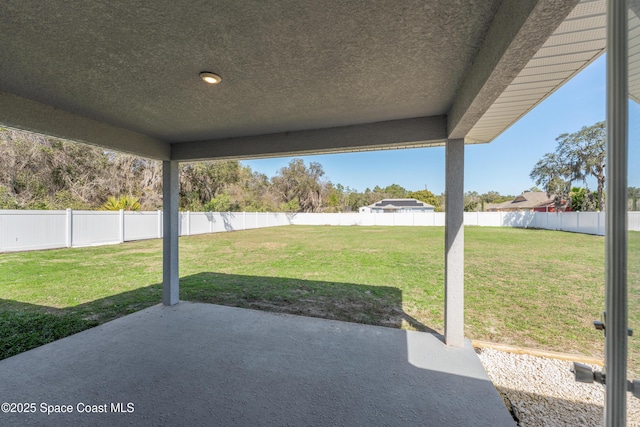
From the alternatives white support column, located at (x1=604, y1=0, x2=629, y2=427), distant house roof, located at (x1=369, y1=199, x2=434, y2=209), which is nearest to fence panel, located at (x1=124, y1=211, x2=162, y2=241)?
white support column, located at (x1=604, y1=0, x2=629, y2=427)

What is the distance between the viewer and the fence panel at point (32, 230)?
7.66 meters

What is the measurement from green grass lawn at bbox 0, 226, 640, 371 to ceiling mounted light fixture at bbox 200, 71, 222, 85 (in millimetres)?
2355

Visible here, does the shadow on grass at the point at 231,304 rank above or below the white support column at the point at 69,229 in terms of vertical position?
below

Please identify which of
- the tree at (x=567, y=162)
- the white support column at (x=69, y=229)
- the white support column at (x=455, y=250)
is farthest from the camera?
the tree at (x=567, y=162)

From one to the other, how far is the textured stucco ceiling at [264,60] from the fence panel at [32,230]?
740cm

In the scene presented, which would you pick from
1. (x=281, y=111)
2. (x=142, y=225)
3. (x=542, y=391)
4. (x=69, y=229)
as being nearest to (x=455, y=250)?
(x=542, y=391)

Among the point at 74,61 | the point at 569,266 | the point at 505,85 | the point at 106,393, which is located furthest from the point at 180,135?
the point at 569,266

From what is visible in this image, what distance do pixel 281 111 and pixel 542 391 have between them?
11.2 feet

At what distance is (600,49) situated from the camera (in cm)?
155

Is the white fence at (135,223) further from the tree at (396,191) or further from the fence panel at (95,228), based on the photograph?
the tree at (396,191)

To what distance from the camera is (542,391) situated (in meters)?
2.37

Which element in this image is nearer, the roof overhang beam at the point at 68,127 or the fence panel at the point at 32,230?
the roof overhang beam at the point at 68,127

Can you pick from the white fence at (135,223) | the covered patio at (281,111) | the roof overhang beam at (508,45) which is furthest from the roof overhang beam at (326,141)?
the white fence at (135,223)

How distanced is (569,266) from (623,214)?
8317mm
